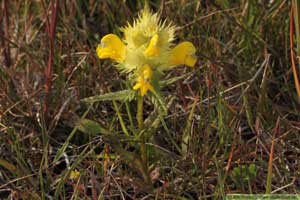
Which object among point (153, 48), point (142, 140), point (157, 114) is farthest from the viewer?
point (157, 114)

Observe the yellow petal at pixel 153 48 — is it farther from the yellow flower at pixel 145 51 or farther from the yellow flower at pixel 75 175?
the yellow flower at pixel 75 175

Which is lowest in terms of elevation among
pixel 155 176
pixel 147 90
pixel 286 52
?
pixel 155 176

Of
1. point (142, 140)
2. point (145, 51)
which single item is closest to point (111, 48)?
point (145, 51)

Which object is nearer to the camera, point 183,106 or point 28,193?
point 28,193

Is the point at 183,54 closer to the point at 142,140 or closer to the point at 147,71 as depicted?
the point at 147,71

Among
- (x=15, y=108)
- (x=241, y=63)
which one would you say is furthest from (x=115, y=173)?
(x=241, y=63)

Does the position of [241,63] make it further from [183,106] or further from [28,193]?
[28,193]

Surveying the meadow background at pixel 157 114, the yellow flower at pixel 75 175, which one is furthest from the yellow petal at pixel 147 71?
the yellow flower at pixel 75 175
